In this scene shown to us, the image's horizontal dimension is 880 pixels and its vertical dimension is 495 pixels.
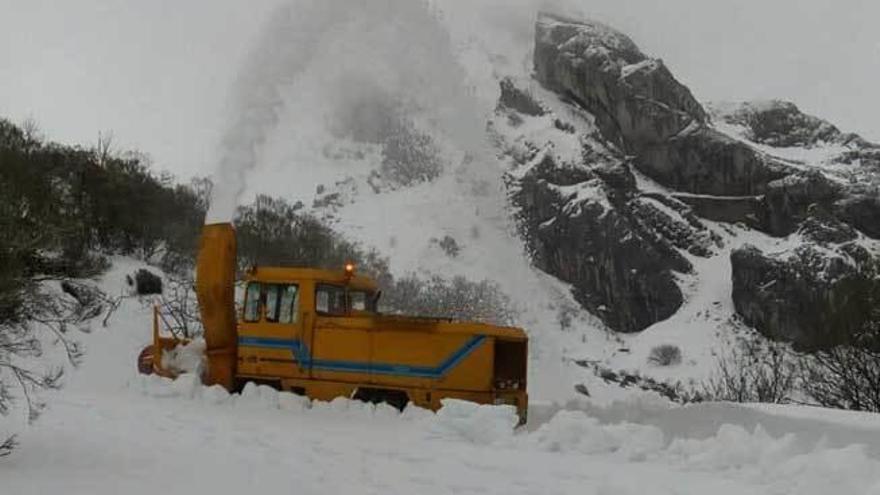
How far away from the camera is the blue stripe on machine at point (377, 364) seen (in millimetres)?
14672

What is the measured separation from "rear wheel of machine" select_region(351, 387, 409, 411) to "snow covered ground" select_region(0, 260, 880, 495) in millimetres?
810

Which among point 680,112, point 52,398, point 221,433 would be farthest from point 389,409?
point 680,112

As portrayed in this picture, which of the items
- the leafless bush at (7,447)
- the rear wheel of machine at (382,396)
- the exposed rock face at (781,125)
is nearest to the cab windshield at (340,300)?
the rear wheel of machine at (382,396)

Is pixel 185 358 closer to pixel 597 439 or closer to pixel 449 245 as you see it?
pixel 597 439

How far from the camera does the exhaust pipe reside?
622 inches

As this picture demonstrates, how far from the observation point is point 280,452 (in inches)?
382

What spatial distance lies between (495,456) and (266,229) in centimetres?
3101

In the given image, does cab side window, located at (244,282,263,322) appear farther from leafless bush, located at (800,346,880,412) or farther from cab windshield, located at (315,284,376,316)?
leafless bush, located at (800,346,880,412)

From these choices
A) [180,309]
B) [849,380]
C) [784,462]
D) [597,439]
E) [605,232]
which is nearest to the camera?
[784,462]

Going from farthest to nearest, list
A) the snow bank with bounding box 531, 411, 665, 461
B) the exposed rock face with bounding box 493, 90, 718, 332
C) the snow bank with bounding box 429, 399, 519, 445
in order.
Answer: the exposed rock face with bounding box 493, 90, 718, 332 → the snow bank with bounding box 429, 399, 519, 445 → the snow bank with bounding box 531, 411, 665, 461

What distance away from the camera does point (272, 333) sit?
15.5 m

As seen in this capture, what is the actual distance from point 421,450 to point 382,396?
179 inches

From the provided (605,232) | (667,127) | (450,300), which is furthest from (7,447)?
(667,127)

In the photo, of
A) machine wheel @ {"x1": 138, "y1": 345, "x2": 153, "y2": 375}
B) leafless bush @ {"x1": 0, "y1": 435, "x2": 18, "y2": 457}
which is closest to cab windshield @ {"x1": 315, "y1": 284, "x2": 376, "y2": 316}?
machine wheel @ {"x1": 138, "y1": 345, "x2": 153, "y2": 375}
